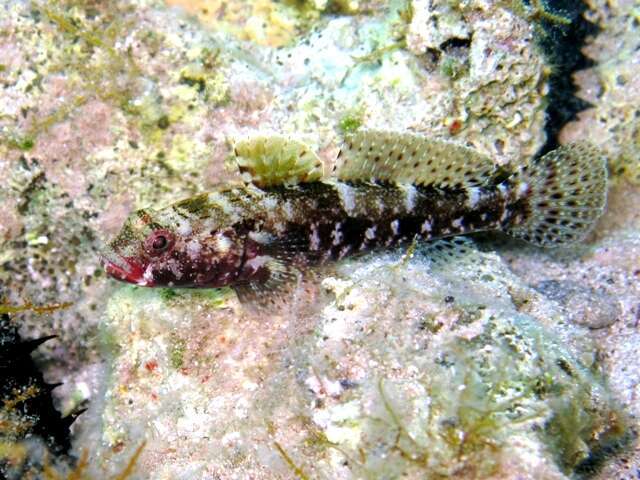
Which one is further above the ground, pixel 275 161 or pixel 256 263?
pixel 275 161

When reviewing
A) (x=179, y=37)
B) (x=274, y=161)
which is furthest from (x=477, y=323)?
(x=179, y=37)

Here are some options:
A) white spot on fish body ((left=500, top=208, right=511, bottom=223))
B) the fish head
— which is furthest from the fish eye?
white spot on fish body ((left=500, top=208, right=511, bottom=223))

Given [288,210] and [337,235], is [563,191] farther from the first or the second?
[288,210]

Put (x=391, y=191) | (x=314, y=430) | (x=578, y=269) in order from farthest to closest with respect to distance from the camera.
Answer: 1. (x=578, y=269)
2. (x=391, y=191)
3. (x=314, y=430)

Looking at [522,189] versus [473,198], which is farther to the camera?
[522,189]

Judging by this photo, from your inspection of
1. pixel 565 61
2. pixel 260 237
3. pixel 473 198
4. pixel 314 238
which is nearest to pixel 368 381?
pixel 314 238

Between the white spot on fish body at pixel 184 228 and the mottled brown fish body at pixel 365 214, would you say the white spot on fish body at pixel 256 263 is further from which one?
the white spot on fish body at pixel 184 228

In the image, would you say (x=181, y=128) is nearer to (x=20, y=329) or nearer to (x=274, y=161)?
(x=274, y=161)
